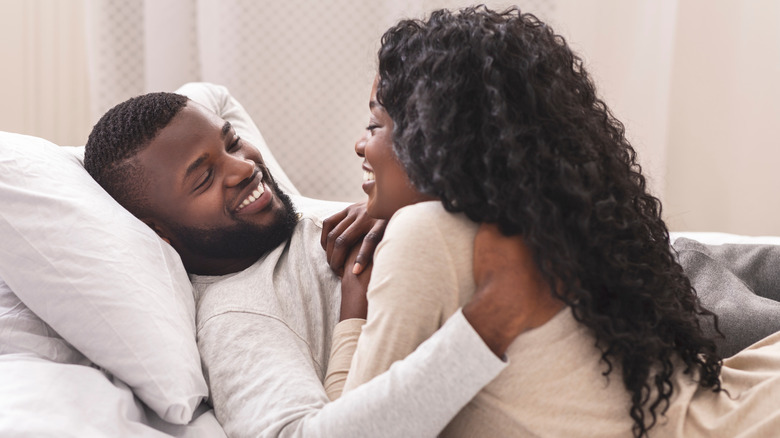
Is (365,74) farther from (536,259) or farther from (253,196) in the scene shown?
(536,259)

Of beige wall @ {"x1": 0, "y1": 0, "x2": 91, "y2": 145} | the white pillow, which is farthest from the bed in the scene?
beige wall @ {"x1": 0, "y1": 0, "x2": 91, "y2": 145}

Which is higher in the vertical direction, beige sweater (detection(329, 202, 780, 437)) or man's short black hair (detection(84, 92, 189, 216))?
man's short black hair (detection(84, 92, 189, 216))

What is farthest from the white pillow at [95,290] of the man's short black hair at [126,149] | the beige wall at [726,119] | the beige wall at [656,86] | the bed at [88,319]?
the beige wall at [726,119]

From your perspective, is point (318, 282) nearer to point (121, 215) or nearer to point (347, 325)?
point (347, 325)

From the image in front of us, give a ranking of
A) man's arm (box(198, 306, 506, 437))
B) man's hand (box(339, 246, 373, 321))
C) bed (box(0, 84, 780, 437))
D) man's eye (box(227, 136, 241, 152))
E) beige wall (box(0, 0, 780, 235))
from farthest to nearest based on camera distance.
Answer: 1. beige wall (box(0, 0, 780, 235))
2. man's eye (box(227, 136, 241, 152))
3. man's hand (box(339, 246, 373, 321))
4. bed (box(0, 84, 780, 437))
5. man's arm (box(198, 306, 506, 437))

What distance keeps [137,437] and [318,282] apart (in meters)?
0.40

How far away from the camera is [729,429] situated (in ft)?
2.93

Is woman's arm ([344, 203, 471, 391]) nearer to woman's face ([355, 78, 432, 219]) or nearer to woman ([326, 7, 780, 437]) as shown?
woman ([326, 7, 780, 437])

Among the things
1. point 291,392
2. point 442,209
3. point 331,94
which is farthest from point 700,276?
point 331,94

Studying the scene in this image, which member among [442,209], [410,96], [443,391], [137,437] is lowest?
[137,437]

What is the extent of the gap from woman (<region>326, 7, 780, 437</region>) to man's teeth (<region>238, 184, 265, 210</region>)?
42 cm

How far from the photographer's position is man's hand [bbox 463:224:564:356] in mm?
842

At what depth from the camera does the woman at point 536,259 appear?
86 centimetres

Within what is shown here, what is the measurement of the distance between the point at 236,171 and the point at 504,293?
60cm
